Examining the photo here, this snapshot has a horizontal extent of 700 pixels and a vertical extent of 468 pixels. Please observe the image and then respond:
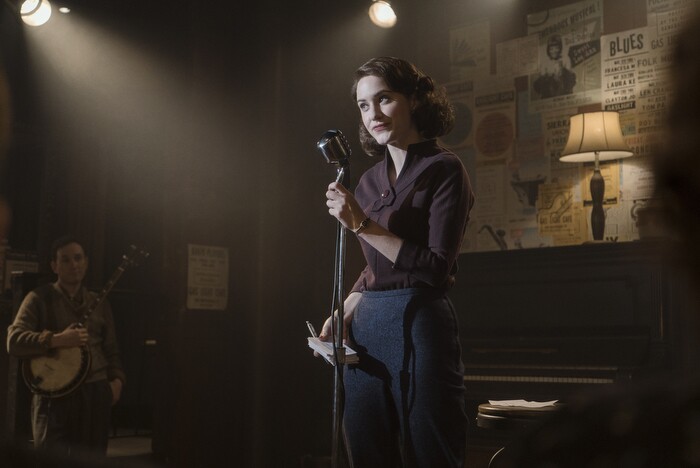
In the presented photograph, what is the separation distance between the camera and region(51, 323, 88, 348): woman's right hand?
4531mm

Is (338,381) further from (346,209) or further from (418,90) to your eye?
(418,90)

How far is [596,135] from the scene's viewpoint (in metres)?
4.58

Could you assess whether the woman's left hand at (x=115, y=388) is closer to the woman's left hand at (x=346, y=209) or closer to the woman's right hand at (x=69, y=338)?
the woman's right hand at (x=69, y=338)

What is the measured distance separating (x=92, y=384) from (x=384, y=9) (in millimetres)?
3011

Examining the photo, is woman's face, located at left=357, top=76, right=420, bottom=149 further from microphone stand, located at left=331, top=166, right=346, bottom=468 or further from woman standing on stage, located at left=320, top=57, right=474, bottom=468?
microphone stand, located at left=331, top=166, right=346, bottom=468

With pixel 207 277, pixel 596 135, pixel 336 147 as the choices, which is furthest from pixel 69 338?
pixel 596 135

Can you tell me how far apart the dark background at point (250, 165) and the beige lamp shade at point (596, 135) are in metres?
0.86

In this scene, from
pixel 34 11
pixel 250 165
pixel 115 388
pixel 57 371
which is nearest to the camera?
pixel 57 371

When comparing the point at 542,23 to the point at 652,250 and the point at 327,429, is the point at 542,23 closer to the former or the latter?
the point at 327,429

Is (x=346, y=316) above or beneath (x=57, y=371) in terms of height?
above

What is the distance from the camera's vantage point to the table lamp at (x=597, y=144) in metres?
4.57

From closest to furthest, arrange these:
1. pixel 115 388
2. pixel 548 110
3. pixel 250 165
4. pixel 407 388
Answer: pixel 407 388
pixel 115 388
pixel 548 110
pixel 250 165

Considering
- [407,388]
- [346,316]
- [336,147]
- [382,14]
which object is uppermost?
[382,14]

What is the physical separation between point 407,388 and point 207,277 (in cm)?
420
